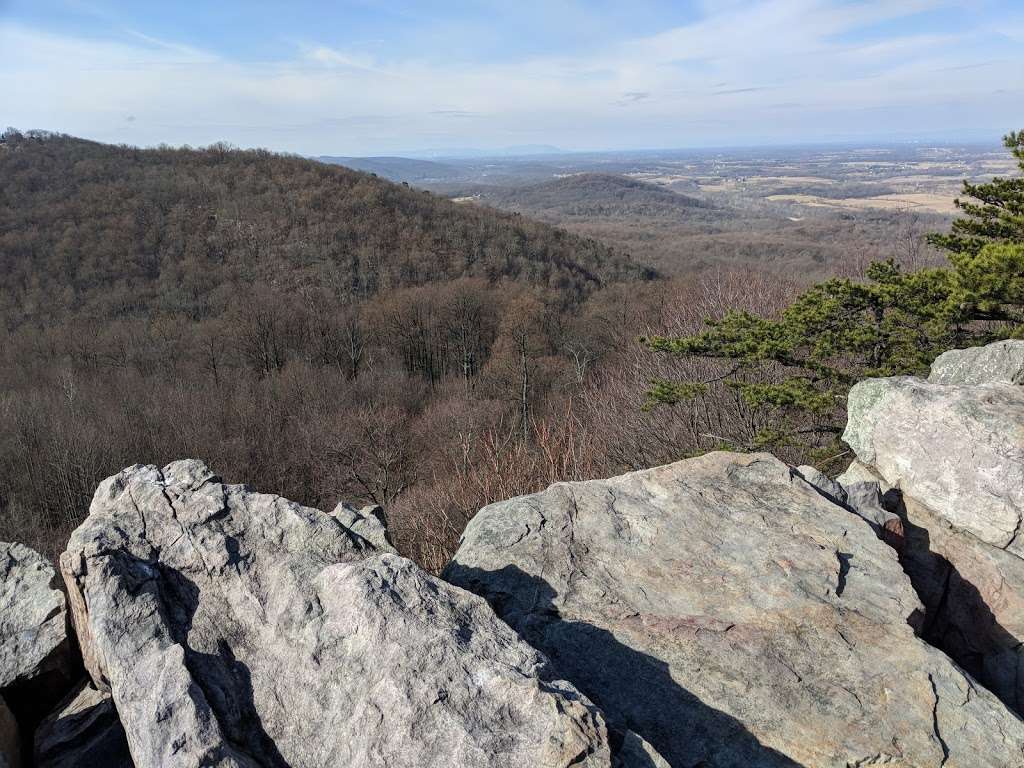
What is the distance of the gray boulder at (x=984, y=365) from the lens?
24.4ft

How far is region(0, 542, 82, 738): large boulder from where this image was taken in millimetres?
4305

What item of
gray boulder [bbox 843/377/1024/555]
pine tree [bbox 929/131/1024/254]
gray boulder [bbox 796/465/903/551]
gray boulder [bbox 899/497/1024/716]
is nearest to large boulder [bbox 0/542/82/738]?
gray boulder [bbox 796/465/903/551]

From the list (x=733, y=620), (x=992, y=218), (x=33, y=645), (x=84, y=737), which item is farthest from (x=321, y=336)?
(x=733, y=620)

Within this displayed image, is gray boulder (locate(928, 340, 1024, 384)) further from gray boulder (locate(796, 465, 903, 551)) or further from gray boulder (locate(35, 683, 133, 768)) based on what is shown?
gray boulder (locate(35, 683, 133, 768))

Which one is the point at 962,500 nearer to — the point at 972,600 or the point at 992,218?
the point at 972,600

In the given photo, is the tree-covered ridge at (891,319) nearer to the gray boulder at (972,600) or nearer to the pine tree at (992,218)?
the pine tree at (992,218)

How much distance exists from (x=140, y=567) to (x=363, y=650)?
1.83 meters

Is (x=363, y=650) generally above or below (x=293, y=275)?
above

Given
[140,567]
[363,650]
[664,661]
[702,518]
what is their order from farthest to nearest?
[702,518]
[664,661]
[140,567]
[363,650]

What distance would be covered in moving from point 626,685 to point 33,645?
408 centimetres

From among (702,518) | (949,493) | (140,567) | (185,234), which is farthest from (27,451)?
(185,234)

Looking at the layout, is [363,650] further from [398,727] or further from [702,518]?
[702,518]

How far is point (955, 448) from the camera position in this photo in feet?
21.2

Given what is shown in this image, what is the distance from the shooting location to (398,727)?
10.6 ft
